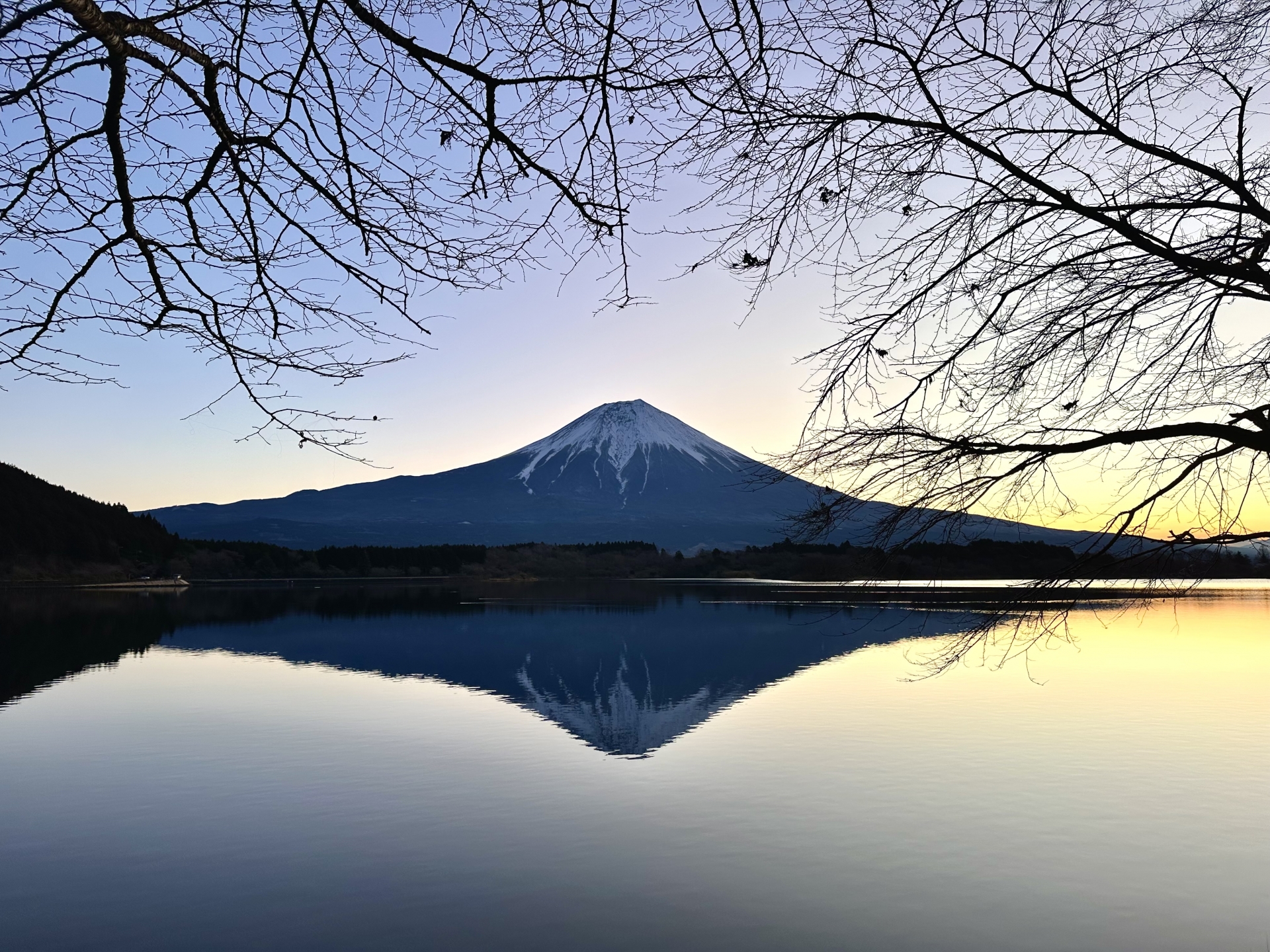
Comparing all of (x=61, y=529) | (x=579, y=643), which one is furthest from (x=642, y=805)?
(x=61, y=529)

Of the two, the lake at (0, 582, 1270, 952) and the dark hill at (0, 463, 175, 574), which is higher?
the dark hill at (0, 463, 175, 574)

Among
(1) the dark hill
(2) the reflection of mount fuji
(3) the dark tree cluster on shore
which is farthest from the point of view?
(1) the dark hill

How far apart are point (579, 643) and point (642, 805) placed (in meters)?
Answer: 27.1

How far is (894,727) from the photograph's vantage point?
59.7ft

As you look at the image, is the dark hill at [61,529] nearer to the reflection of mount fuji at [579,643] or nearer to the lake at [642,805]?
the reflection of mount fuji at [579,643]

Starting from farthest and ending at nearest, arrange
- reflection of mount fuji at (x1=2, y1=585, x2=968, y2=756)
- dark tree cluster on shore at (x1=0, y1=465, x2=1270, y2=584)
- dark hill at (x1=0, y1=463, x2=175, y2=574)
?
dark hill at (x1=0, y1=463, x2=175, y2=574) < reflection of mount fuji at (x1=2, y1=585, x2=968, y2=756) < dark tree cluster on shore at (x1=0, y1=465, x2=1270, y2=584)

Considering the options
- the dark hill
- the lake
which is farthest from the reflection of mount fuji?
the dark hill

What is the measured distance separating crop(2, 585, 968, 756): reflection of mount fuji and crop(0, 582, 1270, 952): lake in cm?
30

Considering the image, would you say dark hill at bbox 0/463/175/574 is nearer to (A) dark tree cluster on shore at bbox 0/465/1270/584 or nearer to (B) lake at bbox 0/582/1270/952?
(A) dark tree cluster on shore at bbox 0/465/1270/584

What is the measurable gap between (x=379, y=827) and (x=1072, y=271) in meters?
8.96

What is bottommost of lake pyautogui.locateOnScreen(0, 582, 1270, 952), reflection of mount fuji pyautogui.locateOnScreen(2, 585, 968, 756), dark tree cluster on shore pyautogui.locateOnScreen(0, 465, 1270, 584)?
lake pyautogui.locateOnScreen(0, 582, 1270, 952)

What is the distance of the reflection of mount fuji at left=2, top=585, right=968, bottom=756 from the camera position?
23109 millimetres

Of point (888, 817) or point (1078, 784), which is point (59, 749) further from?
point (1078, 784)

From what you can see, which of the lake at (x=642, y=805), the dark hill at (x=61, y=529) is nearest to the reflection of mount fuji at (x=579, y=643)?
the lake at (x=642, y=805)
